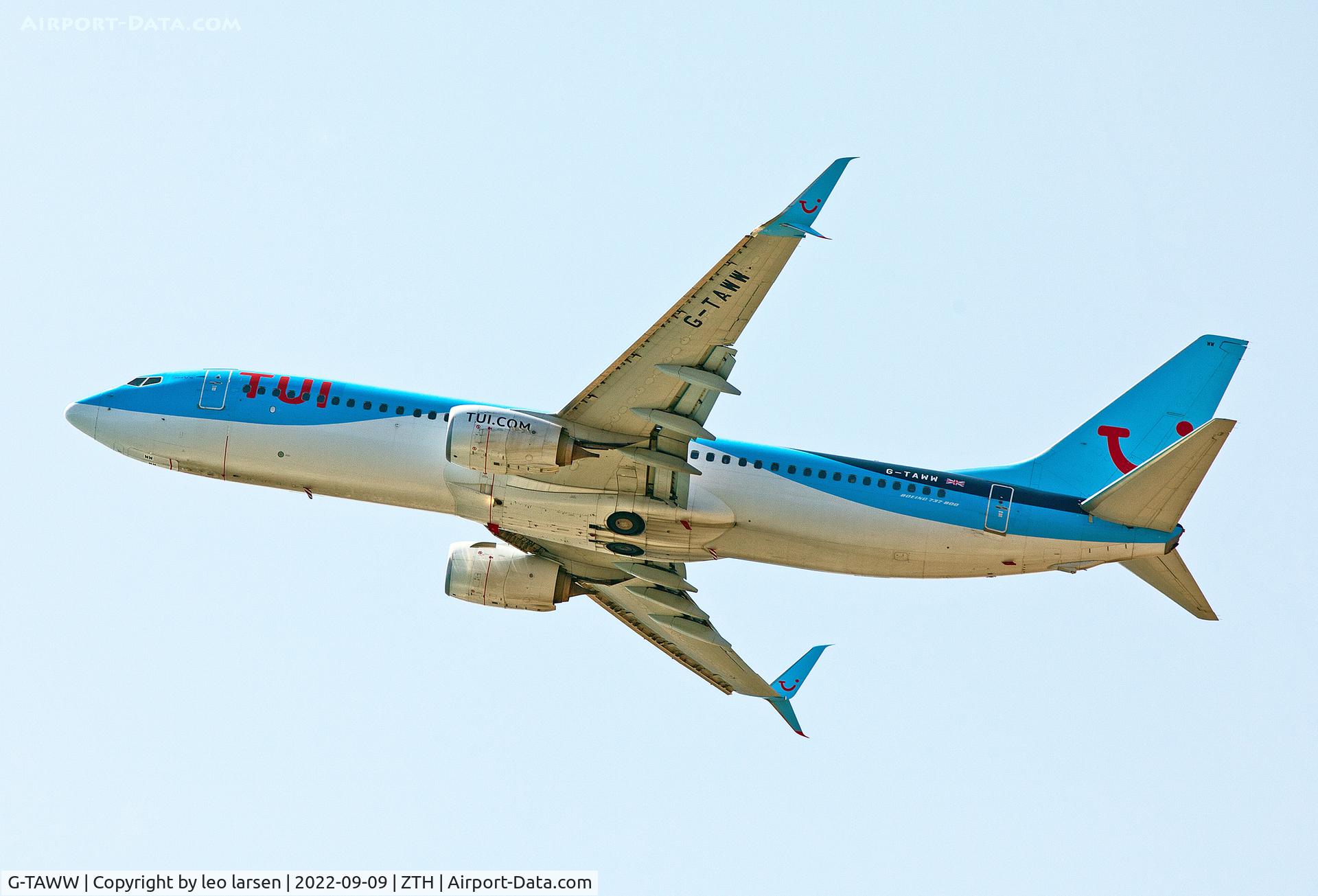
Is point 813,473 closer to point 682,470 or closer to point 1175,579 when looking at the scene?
point 682,470

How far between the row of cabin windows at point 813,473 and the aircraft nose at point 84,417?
16447 mm

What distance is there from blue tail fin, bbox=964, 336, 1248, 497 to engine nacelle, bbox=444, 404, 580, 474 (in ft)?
42.1

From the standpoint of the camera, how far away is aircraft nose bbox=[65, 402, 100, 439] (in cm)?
3834

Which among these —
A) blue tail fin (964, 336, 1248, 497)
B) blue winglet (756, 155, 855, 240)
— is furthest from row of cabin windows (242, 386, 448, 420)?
blue tail fin (964, 336, 1248, 497)

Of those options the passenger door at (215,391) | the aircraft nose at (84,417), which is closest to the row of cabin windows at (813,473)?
the passenger door at (215,391)

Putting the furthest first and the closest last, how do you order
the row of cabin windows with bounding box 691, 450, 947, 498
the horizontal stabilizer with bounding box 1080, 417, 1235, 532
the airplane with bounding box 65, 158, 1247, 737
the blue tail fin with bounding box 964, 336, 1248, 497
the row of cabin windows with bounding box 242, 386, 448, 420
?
the blue tail fin with bounding box 964, 336, 1248, 497 → the row of cabin windows with bounding box 242, 386, 448, 420 → the row of cabin windows with bounding box 691, 450, 947, 498 → the airplane with bounding box 65, 158, 1247, 737 → the horizontal stabilizer with bounding box 1080, 417, 1235, 532

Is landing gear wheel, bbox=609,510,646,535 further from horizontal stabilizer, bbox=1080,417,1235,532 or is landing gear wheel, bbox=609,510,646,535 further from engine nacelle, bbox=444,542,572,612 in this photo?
horizontal stabilizer, bbox=1080,417,1235,532

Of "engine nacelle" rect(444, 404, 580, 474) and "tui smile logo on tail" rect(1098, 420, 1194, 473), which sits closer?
"engine nacelle" rect(444, 404, 580, 474)

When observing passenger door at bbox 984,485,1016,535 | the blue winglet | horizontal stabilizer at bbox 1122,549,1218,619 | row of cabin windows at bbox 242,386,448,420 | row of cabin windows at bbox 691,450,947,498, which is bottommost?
horizontal stabilizer at bbox 1122,549,1218,619

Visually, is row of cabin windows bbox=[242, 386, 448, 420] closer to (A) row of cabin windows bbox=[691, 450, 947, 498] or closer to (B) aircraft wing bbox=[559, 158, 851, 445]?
(B) aircraft wing bbox=[559, 158, 851, 445]

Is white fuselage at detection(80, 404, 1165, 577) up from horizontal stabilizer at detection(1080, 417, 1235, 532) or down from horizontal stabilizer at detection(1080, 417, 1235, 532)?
down

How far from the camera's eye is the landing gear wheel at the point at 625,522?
35.3 m

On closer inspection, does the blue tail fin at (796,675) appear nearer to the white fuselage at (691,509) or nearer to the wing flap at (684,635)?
the wing flap at (684,635)

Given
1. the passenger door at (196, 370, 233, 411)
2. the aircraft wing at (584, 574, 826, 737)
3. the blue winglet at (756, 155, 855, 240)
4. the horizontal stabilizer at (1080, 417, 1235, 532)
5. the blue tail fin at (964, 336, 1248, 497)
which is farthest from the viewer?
the aircraft wing at (584, 574, 826, 737)
